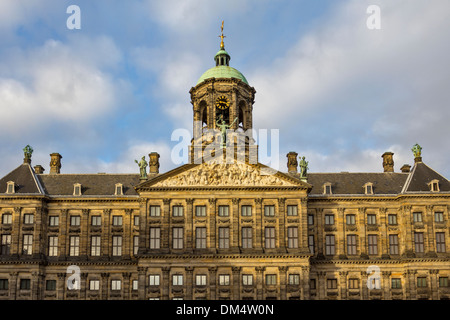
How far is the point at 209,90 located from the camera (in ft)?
197

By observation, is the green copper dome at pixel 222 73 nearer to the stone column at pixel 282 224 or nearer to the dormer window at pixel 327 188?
the dormer window at pixel 327 188

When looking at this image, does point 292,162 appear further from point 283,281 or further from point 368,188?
point 283,281

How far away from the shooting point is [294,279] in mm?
52625

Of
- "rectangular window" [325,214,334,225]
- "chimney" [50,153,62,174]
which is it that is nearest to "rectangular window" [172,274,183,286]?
"rectangular window" [325,214,334,225]

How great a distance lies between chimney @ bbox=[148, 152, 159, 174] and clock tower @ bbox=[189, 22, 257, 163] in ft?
17.7

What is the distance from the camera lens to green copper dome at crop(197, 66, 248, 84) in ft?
201

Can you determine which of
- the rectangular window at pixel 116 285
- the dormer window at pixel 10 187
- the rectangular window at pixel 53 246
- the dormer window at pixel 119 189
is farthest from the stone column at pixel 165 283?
the dormer window at pixel 10 187

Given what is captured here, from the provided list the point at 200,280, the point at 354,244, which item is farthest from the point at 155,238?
the point at 354,244

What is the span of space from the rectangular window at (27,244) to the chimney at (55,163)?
28.1 feet

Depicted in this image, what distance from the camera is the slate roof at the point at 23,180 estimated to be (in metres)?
57.1

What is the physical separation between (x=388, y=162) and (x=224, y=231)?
20464 mm
